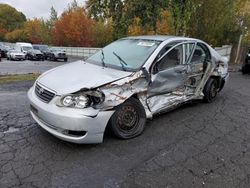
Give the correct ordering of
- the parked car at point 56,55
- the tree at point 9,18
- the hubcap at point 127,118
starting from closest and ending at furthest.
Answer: the hubcap at point 127,118 → the parked car at point 56,55 → the tree at point 9,18

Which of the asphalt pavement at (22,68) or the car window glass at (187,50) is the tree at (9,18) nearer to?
the asphalt pavement at (22,68)

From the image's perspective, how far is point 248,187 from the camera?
8.94ft

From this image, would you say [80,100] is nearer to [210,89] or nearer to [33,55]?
[210,89]

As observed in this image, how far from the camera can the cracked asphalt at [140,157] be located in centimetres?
277

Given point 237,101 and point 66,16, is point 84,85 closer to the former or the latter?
point 237,101

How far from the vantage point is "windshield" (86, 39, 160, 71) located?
13.2 ft

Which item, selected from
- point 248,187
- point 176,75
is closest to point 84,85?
point 176,75

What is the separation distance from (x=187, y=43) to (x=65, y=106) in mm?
2993

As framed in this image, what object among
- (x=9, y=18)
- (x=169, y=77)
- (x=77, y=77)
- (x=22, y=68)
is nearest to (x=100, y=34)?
(x=22, y=68)

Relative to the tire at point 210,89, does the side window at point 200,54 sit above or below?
above

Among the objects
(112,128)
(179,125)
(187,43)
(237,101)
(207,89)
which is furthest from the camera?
(237,101)

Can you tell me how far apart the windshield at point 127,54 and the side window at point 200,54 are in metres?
1.12

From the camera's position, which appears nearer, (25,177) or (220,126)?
(25,177)

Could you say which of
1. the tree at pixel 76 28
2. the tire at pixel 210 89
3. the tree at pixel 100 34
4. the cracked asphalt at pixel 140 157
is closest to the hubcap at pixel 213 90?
the tire at pixel 210 89
